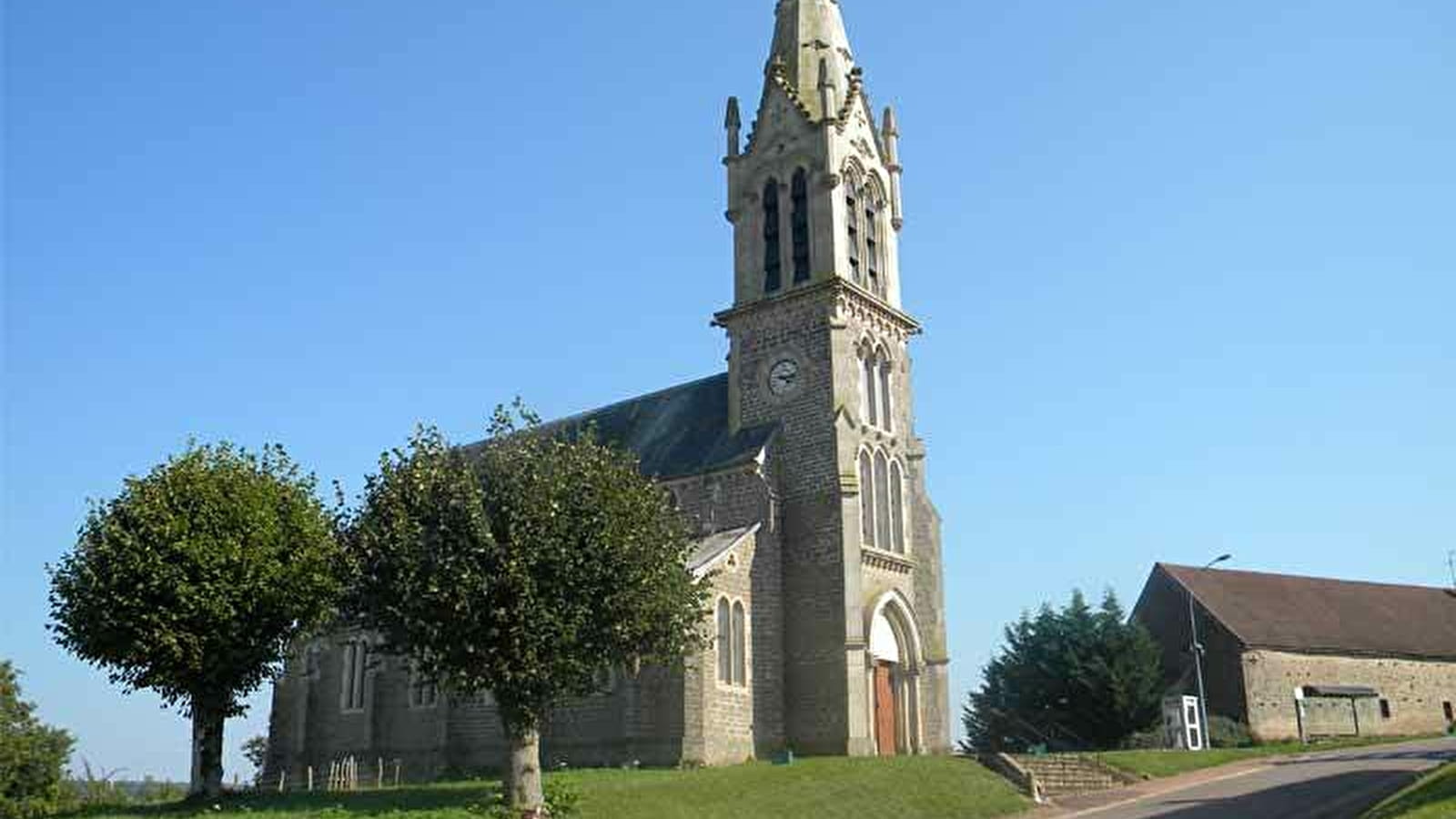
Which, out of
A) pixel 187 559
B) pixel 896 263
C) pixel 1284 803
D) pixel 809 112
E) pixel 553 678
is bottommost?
pixel 1284 803

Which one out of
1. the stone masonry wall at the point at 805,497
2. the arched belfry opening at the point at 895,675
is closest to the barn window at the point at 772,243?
the stone masonry wall at the point at 805,497

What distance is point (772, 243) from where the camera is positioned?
4462 centimetres

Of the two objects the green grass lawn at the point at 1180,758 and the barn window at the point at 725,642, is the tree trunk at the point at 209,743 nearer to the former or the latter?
the barn window at the point at 725,642

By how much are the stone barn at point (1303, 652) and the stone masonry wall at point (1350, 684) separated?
0.05 m

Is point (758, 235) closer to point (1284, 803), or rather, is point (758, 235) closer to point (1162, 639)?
point (1284, 803)

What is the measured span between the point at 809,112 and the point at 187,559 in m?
26.2

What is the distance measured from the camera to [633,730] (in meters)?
35.5

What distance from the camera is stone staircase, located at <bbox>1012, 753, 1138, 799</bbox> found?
113ft

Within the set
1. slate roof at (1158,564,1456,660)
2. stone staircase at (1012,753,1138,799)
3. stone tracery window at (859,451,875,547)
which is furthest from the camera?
slate roof at (1158,564,1456,660)

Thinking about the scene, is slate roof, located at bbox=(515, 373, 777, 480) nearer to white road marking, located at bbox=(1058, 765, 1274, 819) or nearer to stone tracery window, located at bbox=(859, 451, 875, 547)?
stone tracery window, located at bbox=(859, 451, 875, 547)

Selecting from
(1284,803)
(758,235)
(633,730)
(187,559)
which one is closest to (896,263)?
(758,235)

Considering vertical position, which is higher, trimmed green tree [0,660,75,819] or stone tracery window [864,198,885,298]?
stone tracery window [864,198,885,298]

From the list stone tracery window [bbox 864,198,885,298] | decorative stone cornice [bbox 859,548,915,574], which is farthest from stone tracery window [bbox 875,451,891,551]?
stone tracery window [bbox 864,198,885,298]

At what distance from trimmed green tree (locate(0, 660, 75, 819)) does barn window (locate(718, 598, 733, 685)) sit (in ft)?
103
